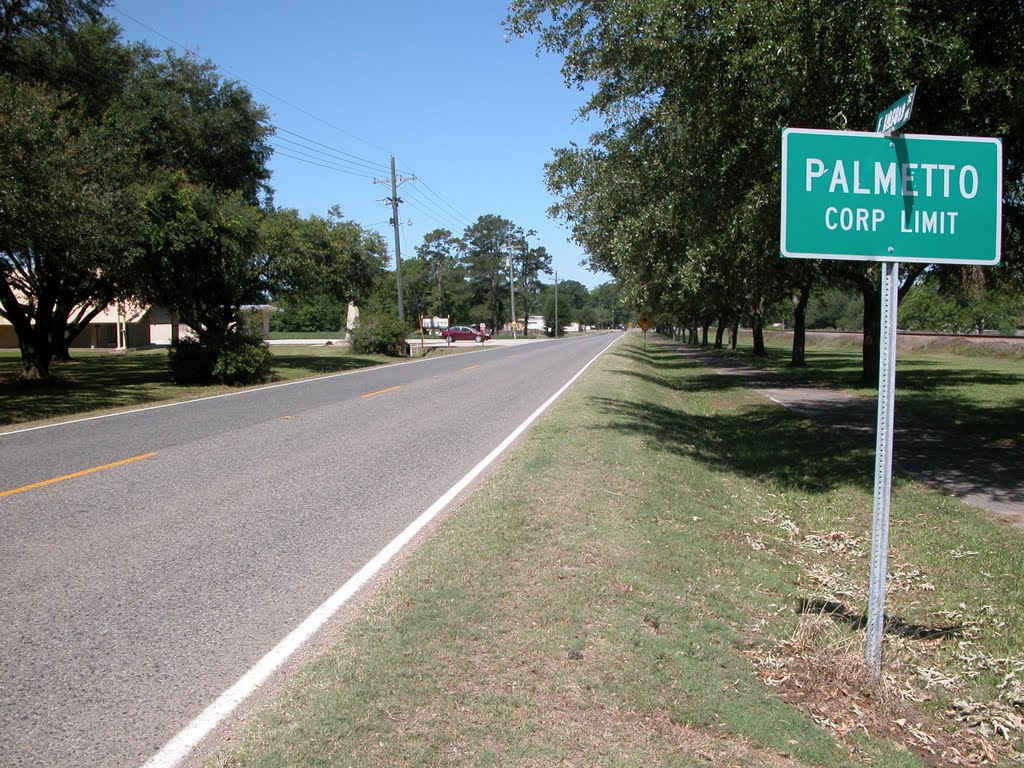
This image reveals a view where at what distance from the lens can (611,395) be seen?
1703cm

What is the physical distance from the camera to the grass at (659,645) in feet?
10.6

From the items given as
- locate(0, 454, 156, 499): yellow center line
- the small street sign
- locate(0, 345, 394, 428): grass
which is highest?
the small street sign

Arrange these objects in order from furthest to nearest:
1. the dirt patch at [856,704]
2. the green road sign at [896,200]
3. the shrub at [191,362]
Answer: the shrub at [191,362] < the green road sign at [896,200] < the dirt patch at [856,704]

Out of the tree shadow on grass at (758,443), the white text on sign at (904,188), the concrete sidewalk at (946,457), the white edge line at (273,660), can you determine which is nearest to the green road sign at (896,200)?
the white text on sign at (904,188)

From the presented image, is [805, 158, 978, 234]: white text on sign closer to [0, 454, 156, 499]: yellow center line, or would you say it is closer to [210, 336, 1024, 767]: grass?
[210, 336, 1024, 767]: grass

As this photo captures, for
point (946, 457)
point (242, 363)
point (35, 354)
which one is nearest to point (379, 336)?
point (242, 363)

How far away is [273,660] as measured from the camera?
3918 millimetres

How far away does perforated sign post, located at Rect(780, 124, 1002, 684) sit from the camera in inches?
151

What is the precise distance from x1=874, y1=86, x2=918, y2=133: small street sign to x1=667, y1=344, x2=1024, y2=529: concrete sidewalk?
16.7 feet

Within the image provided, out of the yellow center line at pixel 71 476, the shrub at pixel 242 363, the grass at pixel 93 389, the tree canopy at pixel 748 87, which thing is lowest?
the yellow center line at pixel 71 476

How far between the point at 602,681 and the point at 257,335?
2232 centimetres

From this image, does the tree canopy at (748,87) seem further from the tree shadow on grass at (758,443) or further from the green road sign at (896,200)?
the green road sign at (896,200)

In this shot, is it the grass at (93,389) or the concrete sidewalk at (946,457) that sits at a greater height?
the grass at (93,389)

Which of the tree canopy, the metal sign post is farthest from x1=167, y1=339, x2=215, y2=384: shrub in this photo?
the metal sign post
